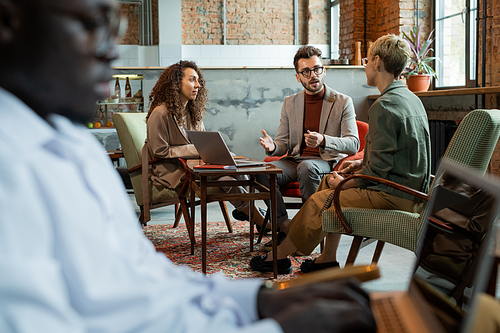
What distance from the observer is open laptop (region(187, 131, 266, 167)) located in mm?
2564

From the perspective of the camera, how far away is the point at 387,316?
68cm

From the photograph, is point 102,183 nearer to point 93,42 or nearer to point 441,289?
point 93,42

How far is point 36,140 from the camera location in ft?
1.63

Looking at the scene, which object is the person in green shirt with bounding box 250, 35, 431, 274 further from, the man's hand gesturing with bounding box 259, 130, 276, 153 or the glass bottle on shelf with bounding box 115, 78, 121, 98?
the glass bottle on shelf with bounding box 115, 78, 121, 98

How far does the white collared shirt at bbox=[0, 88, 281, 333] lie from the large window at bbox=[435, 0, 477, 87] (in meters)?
5.13

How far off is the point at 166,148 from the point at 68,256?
2.86 meters

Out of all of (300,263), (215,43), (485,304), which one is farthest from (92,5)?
(215,43)

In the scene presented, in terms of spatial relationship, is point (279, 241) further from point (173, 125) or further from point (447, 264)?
point (447, 264)

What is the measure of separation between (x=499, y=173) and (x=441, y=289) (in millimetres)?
3884

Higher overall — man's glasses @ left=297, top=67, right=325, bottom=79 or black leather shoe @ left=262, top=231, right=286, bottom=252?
man's glasses @ left=297, top=67, right=325, bottom=79

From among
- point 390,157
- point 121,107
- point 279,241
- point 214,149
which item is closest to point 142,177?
point 214,149

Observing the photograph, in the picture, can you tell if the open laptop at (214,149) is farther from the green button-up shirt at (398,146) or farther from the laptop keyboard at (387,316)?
the laptop keyboard at (387,316)

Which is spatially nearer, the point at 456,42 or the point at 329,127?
the point at 329,127

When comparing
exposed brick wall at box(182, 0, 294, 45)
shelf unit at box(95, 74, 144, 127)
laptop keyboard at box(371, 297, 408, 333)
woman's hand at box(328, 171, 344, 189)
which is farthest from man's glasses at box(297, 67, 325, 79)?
exposed brick wall at box(182, 0, 294, 45)
